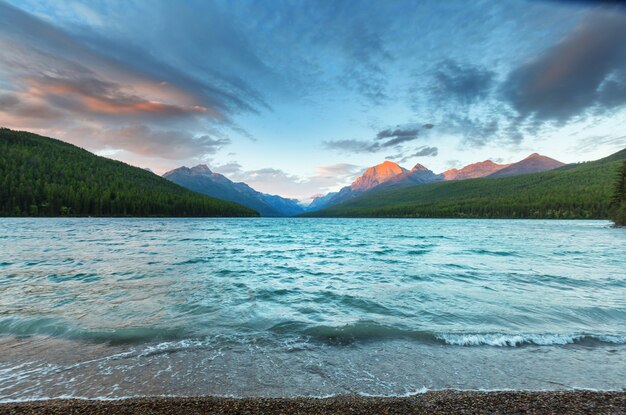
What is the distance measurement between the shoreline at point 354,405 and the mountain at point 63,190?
162347mm

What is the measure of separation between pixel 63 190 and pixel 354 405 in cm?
17597

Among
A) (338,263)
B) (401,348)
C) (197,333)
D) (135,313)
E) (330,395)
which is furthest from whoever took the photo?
(338,263)

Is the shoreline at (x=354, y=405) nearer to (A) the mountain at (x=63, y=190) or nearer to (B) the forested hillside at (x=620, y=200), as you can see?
(B) the forested hillside at (x=620, y=200)

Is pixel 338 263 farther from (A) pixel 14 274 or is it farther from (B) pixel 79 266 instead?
(A) pixel 14 274

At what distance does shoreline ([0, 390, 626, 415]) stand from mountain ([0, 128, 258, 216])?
533ft

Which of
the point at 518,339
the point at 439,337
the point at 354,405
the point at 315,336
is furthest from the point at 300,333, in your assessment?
the point at 518,339

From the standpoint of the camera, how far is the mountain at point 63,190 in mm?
128500

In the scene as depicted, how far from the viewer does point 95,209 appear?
144 metres

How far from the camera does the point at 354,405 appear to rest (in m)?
6.50

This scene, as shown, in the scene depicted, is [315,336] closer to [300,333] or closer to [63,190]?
[300,333]

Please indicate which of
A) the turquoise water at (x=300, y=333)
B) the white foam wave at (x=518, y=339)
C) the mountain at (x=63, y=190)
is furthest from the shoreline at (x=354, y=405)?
the mountain at (x=63, y=190)

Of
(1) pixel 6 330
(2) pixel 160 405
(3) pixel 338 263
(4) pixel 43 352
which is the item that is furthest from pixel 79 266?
(2) pixel 160 405

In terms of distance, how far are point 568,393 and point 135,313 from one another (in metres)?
15.1

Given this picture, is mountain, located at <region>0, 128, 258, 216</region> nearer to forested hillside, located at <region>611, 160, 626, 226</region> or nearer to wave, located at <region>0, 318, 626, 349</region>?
wave, located at <region>0, 318, 626, 349</region>
